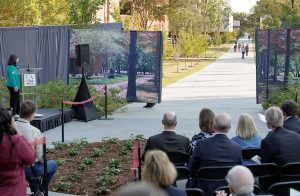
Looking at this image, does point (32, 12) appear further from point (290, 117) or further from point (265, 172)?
point (265, 172)

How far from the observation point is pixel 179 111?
68.0 ft

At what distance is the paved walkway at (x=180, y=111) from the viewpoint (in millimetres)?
15898

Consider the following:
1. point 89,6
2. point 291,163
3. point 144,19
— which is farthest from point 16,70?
point 144,19

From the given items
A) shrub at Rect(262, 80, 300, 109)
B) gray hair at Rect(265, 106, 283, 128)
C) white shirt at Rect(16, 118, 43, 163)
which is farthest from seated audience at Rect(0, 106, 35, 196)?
shrub at Rect(262, 80, 300, 109)

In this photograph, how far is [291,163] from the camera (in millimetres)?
6949

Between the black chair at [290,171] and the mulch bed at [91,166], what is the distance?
318cm

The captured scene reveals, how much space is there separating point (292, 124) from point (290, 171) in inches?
65.3

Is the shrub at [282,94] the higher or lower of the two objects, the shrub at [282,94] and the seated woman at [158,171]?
the lower

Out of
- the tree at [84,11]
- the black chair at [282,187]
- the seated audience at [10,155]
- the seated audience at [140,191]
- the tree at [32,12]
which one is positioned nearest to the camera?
the seated audience at [140,191]

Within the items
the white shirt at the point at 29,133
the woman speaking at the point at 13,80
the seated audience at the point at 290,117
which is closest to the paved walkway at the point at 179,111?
the woman speaking at the point at 13,80

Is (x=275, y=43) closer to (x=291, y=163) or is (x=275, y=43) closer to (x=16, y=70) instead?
(x=16, y=70)

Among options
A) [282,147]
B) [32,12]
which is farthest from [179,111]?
[282,147]

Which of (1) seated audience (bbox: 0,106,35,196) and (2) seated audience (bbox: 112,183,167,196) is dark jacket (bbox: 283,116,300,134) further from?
(2) seated audience (bbox: 112,183,167,196)

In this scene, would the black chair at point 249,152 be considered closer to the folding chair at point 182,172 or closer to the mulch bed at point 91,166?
the folding chair at point 182,172
